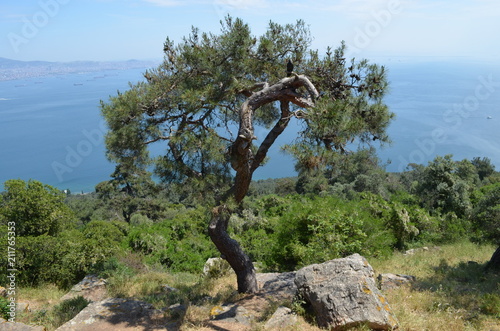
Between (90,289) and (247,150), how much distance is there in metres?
5.04

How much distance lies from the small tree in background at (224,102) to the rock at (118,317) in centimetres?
153

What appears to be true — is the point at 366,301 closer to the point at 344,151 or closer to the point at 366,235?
the point at 344,151

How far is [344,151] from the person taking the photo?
4.64m

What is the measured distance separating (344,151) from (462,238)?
30.0ft

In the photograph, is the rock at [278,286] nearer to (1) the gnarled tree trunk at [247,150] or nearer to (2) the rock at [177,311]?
(1) the gnarled tree trunk at [247,150]

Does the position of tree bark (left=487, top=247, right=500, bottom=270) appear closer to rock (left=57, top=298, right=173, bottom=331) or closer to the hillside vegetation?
the hillside vegetation

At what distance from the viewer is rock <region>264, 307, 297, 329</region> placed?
4270mm

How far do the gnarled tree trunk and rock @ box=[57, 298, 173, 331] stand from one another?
4.90 feet

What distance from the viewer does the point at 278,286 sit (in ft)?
20.4

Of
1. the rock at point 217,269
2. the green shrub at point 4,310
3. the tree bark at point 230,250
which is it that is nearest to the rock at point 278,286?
the tree bark at point 230,250

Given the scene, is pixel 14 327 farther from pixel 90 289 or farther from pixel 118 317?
pixel 90 289

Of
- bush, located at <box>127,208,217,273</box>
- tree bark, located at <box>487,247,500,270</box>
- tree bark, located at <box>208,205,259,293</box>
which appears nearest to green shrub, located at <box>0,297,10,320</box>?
tree bark, located at <box>208,205,259,293</box>

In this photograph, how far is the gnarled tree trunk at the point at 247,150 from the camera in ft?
15.7

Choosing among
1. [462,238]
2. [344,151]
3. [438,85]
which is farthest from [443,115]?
[344,151]
